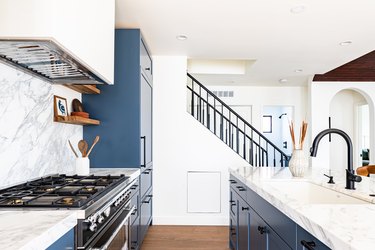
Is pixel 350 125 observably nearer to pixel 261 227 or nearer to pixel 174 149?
pixel 174 149

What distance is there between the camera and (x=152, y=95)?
4453 millimetres

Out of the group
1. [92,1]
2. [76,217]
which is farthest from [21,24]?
[76,217]

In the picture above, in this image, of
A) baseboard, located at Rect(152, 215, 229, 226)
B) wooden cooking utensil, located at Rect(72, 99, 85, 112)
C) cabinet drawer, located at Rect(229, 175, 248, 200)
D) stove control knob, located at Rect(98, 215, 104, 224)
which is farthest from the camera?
baseboard, located at Rect(152, 215, 229, 226)

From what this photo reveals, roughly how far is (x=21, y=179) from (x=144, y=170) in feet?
5.29

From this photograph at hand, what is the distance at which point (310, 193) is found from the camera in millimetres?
2207

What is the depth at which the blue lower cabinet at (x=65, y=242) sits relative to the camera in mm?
1110

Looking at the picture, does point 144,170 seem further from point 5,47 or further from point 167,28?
point 5,47

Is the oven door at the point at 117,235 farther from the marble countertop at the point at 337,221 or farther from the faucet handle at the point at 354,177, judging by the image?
the faucet handle at the point at 354,177

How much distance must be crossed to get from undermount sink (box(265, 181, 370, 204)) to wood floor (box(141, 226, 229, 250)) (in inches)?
61.8

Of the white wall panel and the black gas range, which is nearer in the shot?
the black gas range

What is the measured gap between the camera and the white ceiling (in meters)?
2.76

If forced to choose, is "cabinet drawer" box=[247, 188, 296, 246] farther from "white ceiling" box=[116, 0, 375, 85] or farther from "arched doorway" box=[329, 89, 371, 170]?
"arched doorway" box=[329, 89, 371, 170]

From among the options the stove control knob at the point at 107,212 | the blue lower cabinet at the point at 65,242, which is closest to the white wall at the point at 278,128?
the stove control knob at the point at 107,212

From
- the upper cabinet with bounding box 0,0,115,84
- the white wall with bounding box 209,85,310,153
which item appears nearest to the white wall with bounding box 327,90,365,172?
the white wall with bounding box 209,85,310,153
